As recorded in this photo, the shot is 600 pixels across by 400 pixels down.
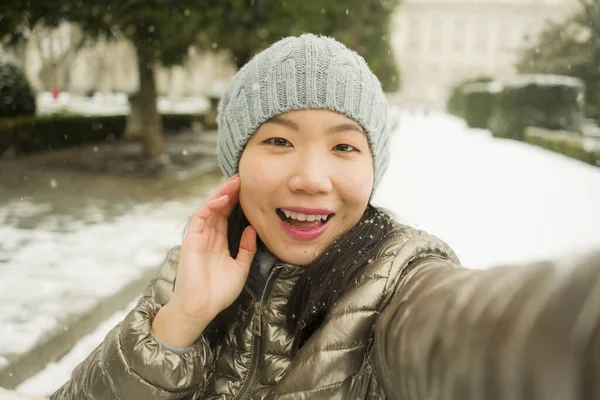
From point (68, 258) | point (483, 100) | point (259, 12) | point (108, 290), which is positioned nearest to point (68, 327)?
point (108, 290)

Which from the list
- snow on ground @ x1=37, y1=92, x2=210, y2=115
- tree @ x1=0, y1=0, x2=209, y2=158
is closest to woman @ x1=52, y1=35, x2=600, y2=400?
tree @ x1=0, y1=0, x2=209, y2=158

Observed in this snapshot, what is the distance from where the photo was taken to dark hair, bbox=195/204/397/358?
1143 millimetres

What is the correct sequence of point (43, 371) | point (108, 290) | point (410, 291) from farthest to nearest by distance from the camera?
point (108, 290), point (43, 371), point (410, 291)

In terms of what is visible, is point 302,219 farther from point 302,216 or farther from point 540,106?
point 540,106

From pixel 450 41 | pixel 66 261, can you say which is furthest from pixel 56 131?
pixel 450 41

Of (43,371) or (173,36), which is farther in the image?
(173,36)

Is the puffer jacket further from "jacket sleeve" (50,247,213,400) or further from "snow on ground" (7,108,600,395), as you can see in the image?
"snow on ground" (7,108,600,395)

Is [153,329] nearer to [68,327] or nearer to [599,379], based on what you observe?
[599,379]

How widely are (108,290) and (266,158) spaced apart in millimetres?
2814

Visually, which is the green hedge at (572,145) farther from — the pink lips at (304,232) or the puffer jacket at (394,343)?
the puffer jacket at (394,343)

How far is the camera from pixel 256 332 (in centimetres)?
124

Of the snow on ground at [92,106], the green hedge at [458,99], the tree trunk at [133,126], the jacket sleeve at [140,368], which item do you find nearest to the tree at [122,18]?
the tree trunk at [133,126]

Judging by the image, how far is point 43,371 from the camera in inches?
104

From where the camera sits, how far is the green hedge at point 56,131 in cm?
904
